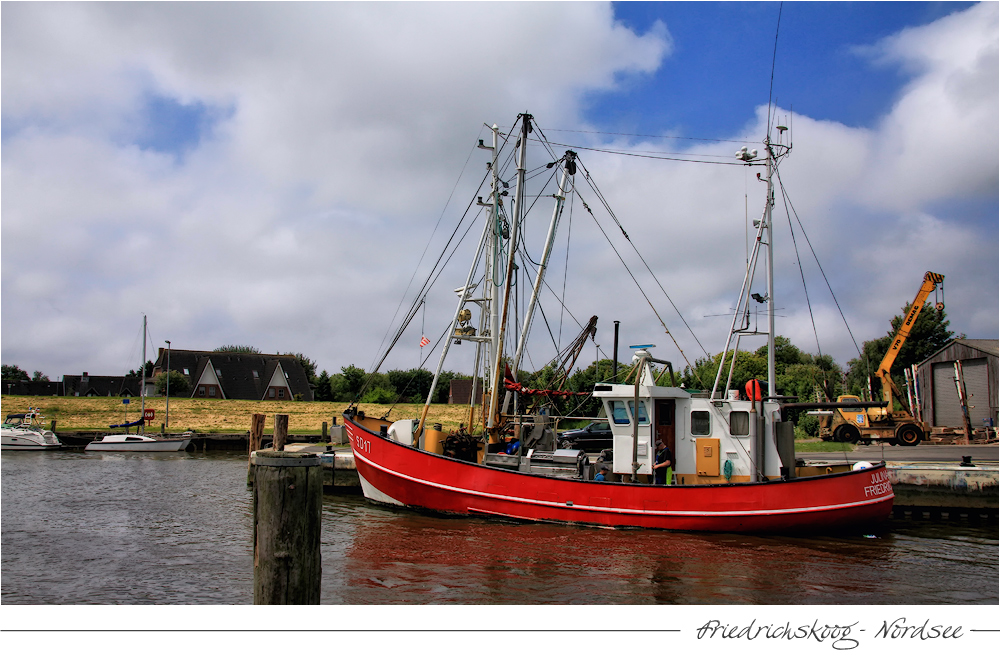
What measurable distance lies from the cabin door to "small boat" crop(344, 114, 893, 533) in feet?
0.07

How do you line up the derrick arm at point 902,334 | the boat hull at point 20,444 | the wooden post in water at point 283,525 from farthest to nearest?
the boat hull at point 20,444 → the derrick arm at point 902,334 → the wooden post in water at point 283,525

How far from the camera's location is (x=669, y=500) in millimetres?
13961

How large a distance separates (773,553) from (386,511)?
951cm

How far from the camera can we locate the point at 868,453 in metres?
23.8

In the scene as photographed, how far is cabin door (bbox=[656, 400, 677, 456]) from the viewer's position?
15117 mm

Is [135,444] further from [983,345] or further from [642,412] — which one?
[983,345]

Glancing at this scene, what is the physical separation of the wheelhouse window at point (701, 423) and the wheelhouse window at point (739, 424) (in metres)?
0.45

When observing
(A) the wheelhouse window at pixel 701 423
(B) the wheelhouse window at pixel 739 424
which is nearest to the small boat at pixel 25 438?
(A) the wheelhouse window at pixel 701 423

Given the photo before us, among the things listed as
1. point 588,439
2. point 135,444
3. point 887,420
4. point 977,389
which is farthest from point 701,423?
point 135,444

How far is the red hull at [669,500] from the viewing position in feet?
44.5

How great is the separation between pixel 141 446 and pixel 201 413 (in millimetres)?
12607

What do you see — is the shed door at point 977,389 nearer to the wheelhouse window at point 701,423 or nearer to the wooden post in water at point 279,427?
the wheelhouse window at point 701,423

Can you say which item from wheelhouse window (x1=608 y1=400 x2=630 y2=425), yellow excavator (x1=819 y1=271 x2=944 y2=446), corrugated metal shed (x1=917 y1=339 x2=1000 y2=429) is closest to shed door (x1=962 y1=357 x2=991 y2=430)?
corrugated metal shed (x1=917 y1=339 x2=1000 y2=429)

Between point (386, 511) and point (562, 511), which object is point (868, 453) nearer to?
point (562, 511)
